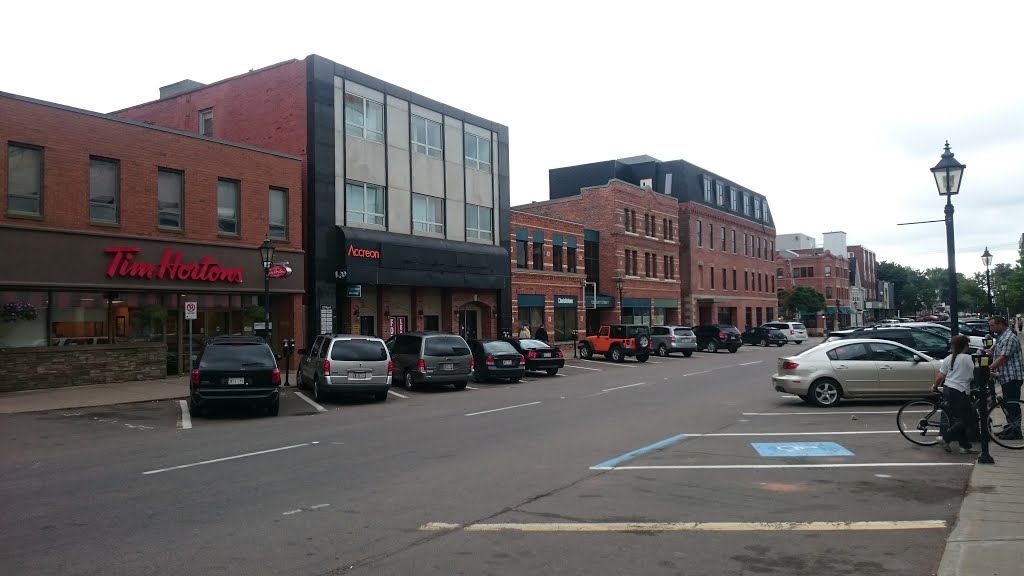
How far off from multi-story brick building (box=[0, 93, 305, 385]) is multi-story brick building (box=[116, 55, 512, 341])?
198 centimetres

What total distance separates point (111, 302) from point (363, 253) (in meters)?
9.44

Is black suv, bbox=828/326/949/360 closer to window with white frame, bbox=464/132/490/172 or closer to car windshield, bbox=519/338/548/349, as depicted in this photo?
car windshield, bbox=519/338/548/349

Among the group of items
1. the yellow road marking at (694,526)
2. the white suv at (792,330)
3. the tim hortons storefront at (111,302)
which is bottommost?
the yellow road marking at (694,526)

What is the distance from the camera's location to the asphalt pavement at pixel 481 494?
6047 mm

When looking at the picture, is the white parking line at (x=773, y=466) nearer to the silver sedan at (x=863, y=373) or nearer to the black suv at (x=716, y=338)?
the silver sedan at (x=863, y=373)

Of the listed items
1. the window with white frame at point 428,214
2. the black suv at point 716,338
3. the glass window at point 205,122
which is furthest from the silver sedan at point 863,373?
the black suv at point 716,338

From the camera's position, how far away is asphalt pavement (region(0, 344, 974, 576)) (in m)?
6.05

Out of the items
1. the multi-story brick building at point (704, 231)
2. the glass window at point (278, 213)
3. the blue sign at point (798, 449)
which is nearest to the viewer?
the blue sign at point (798, 449)

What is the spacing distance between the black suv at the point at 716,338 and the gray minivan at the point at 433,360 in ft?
78.5

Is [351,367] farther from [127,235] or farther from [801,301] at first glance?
[801,301]

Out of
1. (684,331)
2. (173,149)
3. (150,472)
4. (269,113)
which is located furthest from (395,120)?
(150,472)

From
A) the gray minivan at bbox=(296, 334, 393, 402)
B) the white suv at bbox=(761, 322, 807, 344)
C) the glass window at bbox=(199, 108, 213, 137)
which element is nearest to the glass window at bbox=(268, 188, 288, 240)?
the glass window at bbox=(199, 108, 213, 137)

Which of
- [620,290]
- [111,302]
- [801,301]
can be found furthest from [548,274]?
[801,301]

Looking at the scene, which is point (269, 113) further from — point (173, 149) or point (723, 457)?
point (723, 457)
